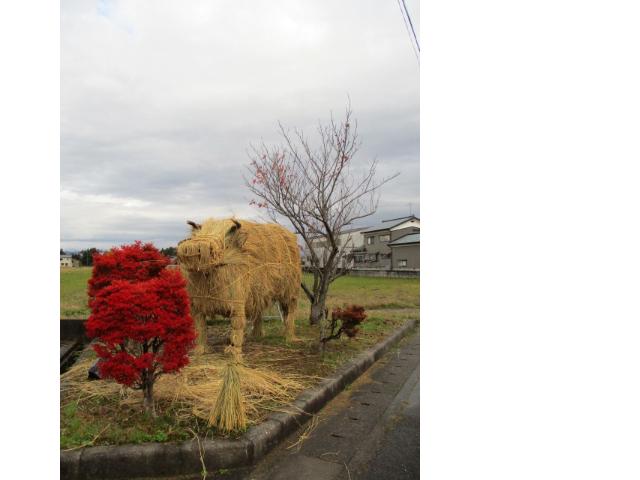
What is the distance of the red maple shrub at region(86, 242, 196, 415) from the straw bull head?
1.18 meters

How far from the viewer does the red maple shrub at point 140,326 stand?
2.75 m

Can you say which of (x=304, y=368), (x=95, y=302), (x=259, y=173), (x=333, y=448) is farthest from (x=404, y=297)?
(x=95, y=302)

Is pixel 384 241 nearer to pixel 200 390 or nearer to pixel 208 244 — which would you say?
pixel 208 244

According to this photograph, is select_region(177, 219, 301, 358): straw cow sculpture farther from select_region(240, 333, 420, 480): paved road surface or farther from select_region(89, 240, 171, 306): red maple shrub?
select_region(240, 333, 420, 480): paved road surface

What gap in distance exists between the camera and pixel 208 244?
14.6 feet

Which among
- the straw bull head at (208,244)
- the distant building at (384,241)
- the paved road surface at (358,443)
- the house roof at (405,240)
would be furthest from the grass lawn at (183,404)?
the distant building at (384,241)

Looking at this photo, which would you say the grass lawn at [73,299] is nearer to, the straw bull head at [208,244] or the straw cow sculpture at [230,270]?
the straw cow sculpture at [230,270]

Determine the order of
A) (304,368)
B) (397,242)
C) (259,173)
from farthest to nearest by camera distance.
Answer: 1. (397,242)
2. (259,173)
3. (304,368)

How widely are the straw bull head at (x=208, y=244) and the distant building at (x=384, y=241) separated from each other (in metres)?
20.8

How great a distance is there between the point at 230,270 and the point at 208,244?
0.48m

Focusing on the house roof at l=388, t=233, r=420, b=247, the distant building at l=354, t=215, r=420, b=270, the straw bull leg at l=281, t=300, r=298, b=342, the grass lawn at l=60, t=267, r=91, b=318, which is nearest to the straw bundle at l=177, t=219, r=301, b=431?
the straw bull leg at l=281, t=300, r=298, b=342
